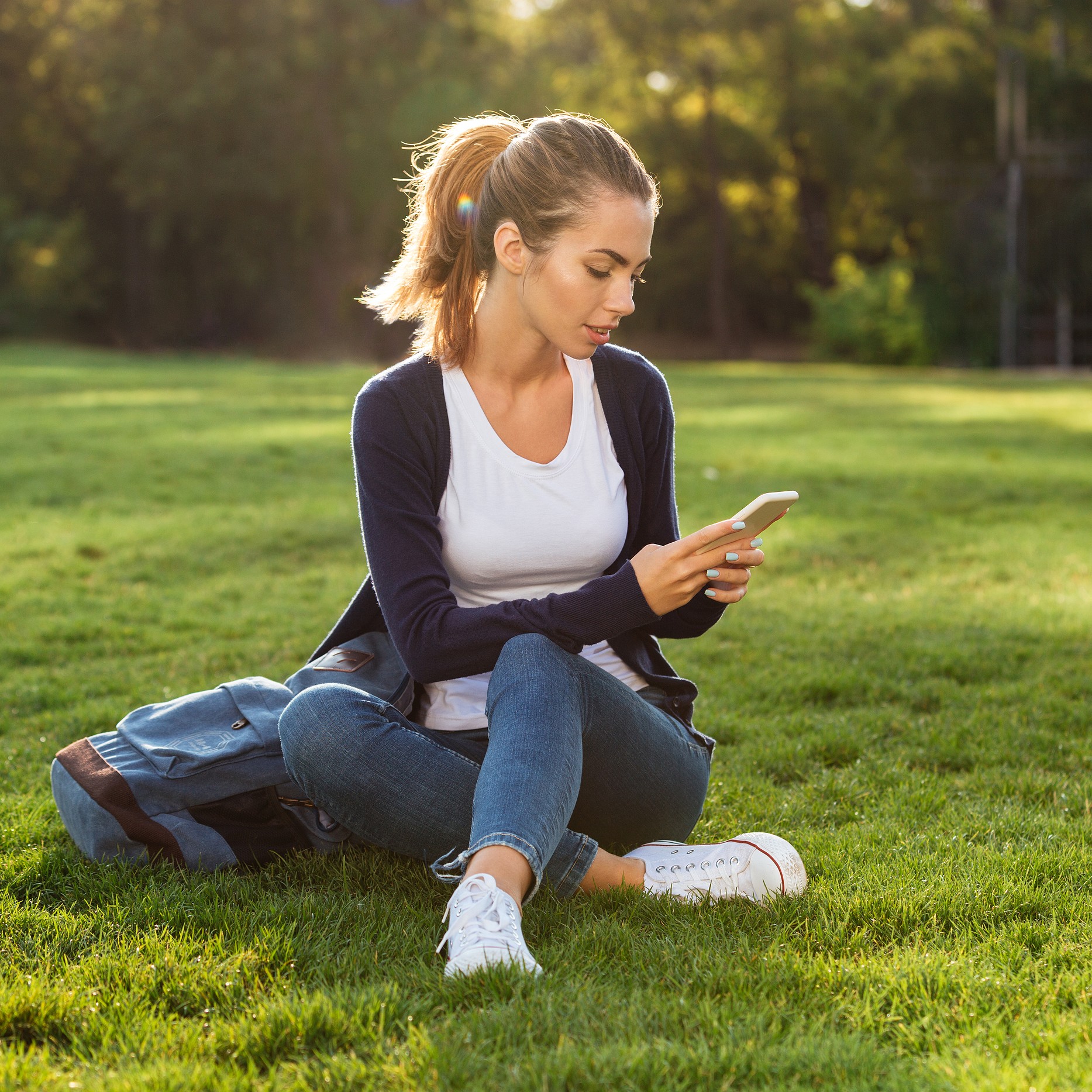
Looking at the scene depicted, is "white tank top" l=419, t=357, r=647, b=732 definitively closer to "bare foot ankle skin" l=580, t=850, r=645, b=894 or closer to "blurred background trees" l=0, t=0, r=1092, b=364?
"bare foot ankle skin" l=580, t=850, r=645, b=894

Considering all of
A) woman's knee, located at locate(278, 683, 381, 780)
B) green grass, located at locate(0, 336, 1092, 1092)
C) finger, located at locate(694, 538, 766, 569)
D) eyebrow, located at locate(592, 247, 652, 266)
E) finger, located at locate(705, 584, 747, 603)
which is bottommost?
green grass, located at locate(0, 336, 1092, 1092)

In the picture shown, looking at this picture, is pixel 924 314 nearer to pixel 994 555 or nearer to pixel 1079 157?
pixel 1079 157

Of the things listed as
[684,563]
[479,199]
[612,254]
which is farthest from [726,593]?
[479,199]

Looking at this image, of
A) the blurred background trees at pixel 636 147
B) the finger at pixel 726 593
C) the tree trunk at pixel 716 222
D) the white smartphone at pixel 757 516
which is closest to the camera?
the white smartphone at pixel 757 516

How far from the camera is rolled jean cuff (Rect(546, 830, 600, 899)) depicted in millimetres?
2748

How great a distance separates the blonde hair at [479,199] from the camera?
291 centimetres

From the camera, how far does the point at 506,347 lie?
321 cm

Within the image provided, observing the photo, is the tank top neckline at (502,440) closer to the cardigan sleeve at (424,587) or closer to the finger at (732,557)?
the cardigan sleeve at (424,587)

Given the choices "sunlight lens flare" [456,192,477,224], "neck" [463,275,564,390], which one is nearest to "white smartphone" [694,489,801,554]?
"neck" [463,275,564,390]

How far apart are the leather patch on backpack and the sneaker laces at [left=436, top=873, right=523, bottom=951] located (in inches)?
33.2

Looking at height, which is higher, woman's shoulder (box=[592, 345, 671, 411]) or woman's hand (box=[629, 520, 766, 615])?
woman's shoulder (box=[592, 345, 671, 411])

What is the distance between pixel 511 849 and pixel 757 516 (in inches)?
34.7

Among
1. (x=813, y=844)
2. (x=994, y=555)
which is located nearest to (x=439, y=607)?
(x=813, y=844)

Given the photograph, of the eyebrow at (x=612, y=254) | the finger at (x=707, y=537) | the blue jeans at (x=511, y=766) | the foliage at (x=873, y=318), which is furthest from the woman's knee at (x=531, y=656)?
the foliage at (x=873, y=318)
